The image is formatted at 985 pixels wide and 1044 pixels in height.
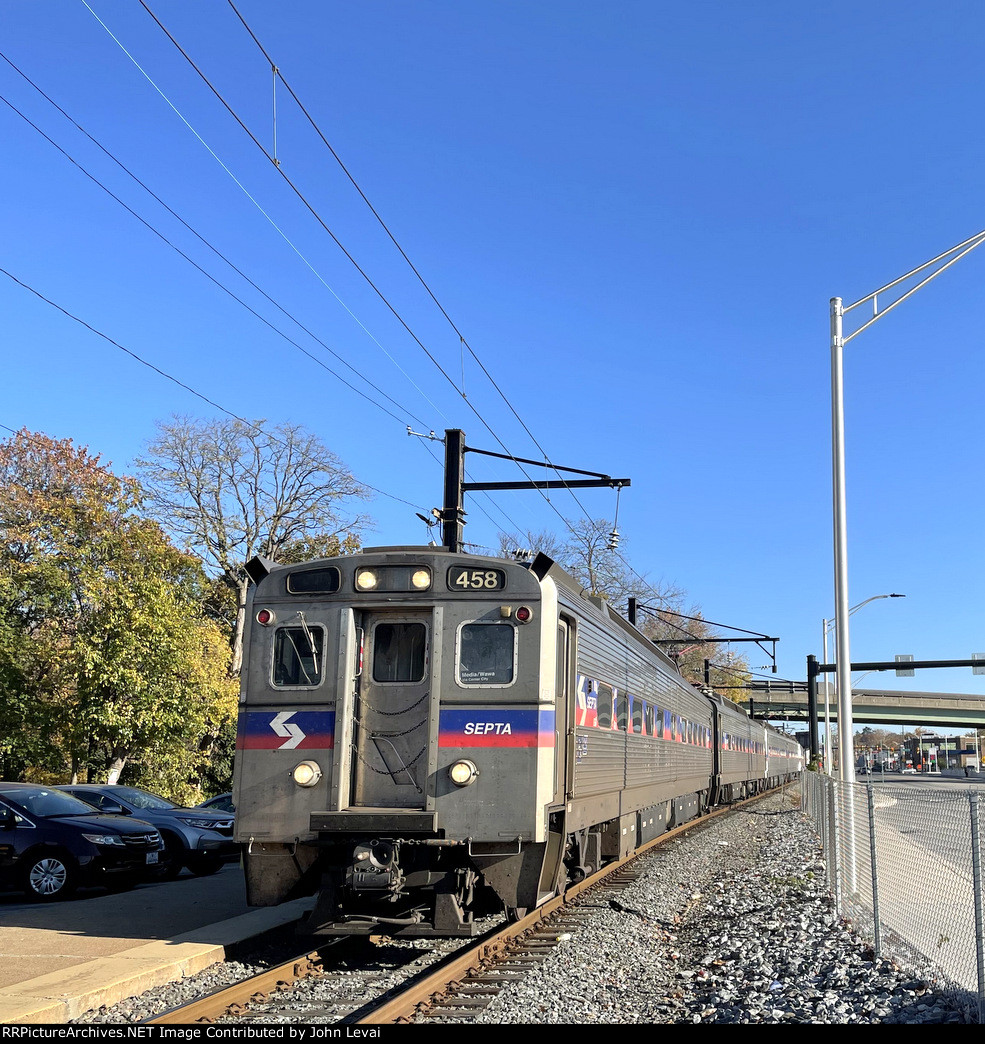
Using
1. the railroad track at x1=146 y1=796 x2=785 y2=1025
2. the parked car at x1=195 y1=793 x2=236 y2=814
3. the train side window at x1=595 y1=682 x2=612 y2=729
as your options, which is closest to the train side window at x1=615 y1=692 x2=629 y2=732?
the train side window at x1=595 y1=682 x2=612 y2=729

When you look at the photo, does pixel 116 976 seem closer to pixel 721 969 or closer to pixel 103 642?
pixel 721 969

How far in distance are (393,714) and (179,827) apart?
8307 mm

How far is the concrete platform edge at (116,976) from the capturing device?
636 centimetres

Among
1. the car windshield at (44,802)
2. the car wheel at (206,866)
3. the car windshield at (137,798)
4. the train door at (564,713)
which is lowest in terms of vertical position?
the car wheel at (206,866)

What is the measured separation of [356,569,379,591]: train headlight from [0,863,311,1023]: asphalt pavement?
3.13 m

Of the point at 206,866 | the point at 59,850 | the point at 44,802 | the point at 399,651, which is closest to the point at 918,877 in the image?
the point at 399,651

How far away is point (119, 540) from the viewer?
1113 inches

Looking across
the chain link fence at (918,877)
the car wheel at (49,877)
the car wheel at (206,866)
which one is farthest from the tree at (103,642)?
the chain link fence at (918,877)

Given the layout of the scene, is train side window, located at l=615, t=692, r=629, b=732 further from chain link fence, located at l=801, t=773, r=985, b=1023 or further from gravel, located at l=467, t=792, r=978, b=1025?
chain link fence, located at l=801, t=773, r=985, b=1023

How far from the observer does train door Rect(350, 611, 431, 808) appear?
8.63m

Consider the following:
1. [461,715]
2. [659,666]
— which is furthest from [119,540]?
[461,715]

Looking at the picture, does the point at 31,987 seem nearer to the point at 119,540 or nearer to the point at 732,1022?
the point at 732,1022

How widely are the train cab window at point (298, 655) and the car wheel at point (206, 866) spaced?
7892 millimetres

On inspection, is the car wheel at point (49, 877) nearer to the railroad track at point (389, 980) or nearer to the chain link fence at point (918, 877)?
the railroad track at point (389, 980)
